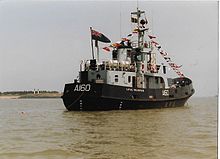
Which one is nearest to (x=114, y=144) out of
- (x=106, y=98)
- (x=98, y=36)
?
(x=106, y=98)

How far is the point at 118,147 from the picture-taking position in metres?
7.68

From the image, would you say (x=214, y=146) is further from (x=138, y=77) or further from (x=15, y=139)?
(x=138, y=77)

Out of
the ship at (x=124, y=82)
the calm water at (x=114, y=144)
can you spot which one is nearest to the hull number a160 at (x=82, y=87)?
the ship at (x=124, y=82)

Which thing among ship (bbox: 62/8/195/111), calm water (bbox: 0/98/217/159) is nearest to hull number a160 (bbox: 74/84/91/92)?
ship (bbox: 62/8/195/111)

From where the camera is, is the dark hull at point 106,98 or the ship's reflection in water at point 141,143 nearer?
the ship's reflection in water at point 141,143

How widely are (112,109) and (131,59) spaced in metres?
4.45

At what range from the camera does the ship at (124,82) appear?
18.0 metres

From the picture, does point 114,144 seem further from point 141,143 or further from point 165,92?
point 165,92

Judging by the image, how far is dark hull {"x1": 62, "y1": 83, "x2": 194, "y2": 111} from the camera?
17844 mm

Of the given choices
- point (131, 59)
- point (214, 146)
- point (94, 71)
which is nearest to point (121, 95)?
point (94, 71)

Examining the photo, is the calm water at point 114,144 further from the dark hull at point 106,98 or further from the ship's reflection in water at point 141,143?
the dark hull at point 106,98

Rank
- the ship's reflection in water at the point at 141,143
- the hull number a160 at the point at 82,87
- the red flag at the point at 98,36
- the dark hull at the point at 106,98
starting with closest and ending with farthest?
the ship's reflection in water at the point at 141,143 → the dark hull at the point at 106,98 → the hull number a160 at the point at 82,87 → the red flag at the point at 98,36

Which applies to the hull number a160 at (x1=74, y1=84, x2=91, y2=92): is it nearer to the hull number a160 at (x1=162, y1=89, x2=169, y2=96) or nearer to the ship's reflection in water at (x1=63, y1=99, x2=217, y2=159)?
the hull number a160 at (x1=162, y1=89, x2=169, y2=96)

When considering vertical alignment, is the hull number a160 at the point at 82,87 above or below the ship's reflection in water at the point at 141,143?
above
